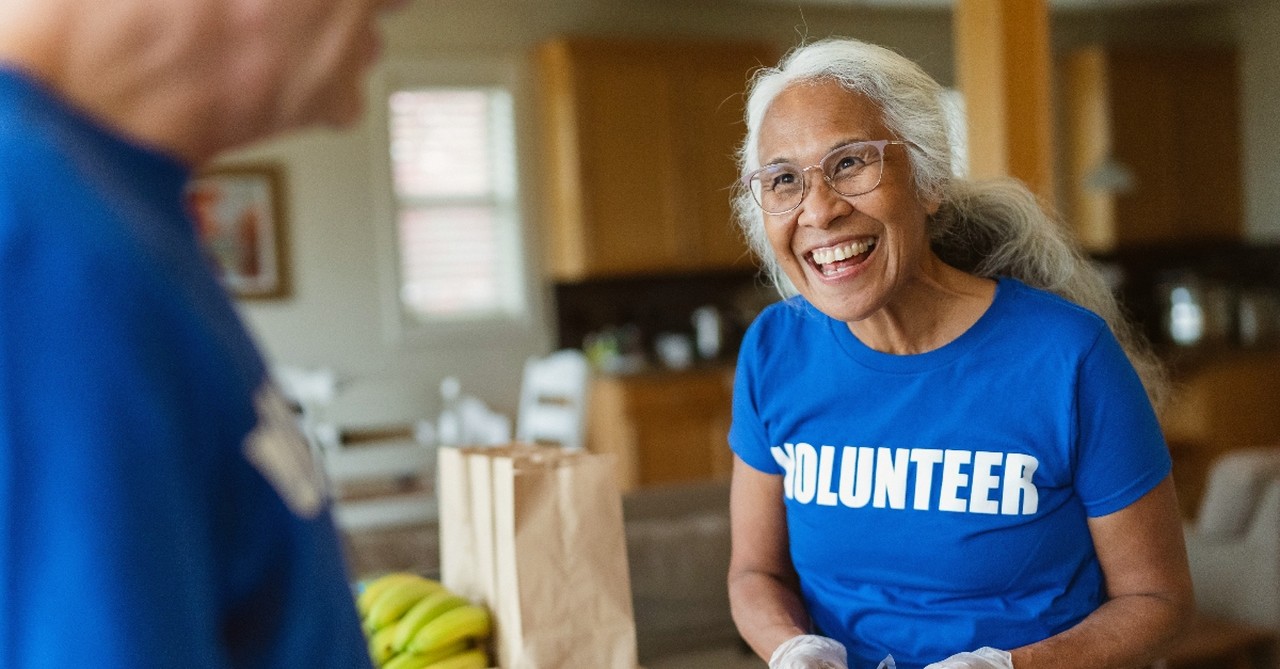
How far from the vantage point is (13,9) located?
496 mm

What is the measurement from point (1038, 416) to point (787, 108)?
0.48 meters

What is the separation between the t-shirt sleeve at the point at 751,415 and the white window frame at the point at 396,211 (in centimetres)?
462

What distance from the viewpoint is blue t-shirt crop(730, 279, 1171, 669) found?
140cm

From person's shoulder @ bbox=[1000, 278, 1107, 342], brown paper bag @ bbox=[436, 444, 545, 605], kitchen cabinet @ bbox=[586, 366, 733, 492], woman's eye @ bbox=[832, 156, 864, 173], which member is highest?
woman's eye @ bbox=[832, 156, 864, 173]

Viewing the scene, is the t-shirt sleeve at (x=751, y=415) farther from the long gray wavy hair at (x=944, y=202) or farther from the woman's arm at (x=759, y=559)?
the long gray wavy hair at (x=944, y=202)

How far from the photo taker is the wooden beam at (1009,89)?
103 inches

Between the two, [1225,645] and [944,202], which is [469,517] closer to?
[944,202]

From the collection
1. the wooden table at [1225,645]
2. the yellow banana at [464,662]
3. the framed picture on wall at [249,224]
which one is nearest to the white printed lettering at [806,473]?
the yellow banana at [464,662]

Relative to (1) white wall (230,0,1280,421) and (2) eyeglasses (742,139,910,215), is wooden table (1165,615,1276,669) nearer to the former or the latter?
(2) eyeglasses (742,139,910,215)

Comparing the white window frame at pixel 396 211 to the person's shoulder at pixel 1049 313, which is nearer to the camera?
the person's shoulder at pixel 1049 313

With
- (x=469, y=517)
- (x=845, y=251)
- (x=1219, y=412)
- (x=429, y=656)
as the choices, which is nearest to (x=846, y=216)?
(x=845, y=251)

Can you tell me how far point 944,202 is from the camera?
1.62 meters

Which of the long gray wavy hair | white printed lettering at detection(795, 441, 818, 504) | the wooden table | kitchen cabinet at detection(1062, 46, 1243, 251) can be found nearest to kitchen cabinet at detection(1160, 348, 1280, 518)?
kitchen cabinet at detection(1062, 46, 1243, 251)

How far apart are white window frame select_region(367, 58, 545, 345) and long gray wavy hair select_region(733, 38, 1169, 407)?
453cm
